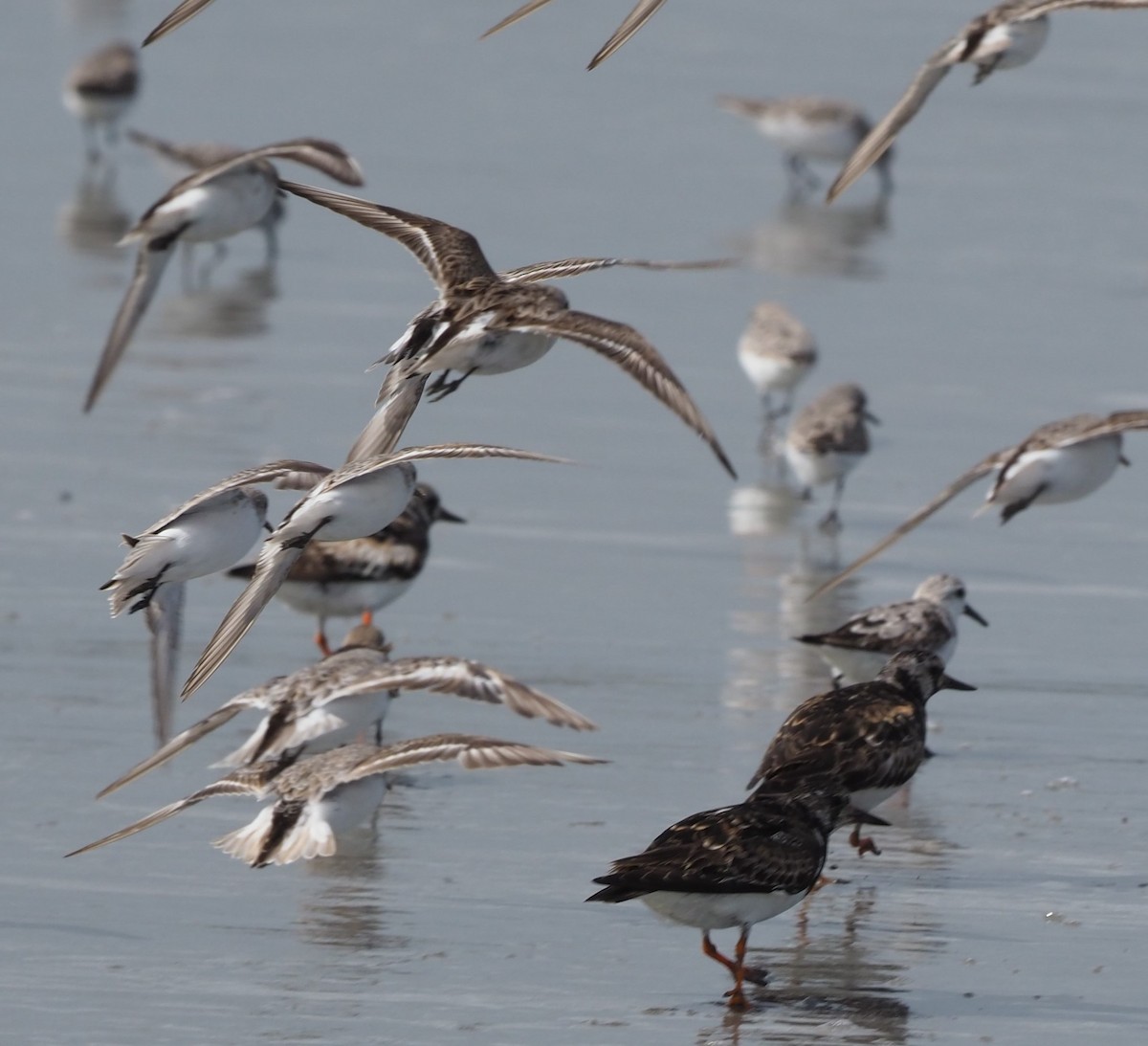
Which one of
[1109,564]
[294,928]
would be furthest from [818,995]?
[1109,564]

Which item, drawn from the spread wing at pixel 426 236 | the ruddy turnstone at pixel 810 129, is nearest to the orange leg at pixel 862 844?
the spread wing at pixel 426 236

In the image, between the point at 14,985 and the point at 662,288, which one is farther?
the point at 662,288

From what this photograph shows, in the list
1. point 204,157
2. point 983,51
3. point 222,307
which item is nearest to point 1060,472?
point 983,51

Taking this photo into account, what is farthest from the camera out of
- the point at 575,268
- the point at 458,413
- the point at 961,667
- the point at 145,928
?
the point at 458,413

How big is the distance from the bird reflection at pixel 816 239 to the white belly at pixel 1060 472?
25.8 ft

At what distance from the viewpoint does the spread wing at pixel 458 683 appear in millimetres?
7098

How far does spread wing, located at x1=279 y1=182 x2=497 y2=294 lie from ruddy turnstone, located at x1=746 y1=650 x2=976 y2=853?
66.4 inches

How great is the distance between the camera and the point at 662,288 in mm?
16781

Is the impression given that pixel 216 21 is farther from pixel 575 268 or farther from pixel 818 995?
pixel 818 995

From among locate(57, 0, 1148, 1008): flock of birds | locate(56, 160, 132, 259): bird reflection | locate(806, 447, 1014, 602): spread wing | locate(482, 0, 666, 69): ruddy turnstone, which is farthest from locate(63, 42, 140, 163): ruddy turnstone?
locate(482, 0, 666, 69): ruddy turnstone

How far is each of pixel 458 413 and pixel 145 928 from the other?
6.77 meters

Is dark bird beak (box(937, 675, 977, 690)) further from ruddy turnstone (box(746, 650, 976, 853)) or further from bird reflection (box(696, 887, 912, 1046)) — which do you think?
bird reflection (box(696, 887, 912, 1046))

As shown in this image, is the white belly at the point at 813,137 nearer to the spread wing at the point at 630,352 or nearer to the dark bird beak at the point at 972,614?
the dark bird beak at the point at 972,614

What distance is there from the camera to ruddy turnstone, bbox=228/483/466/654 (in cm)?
952
